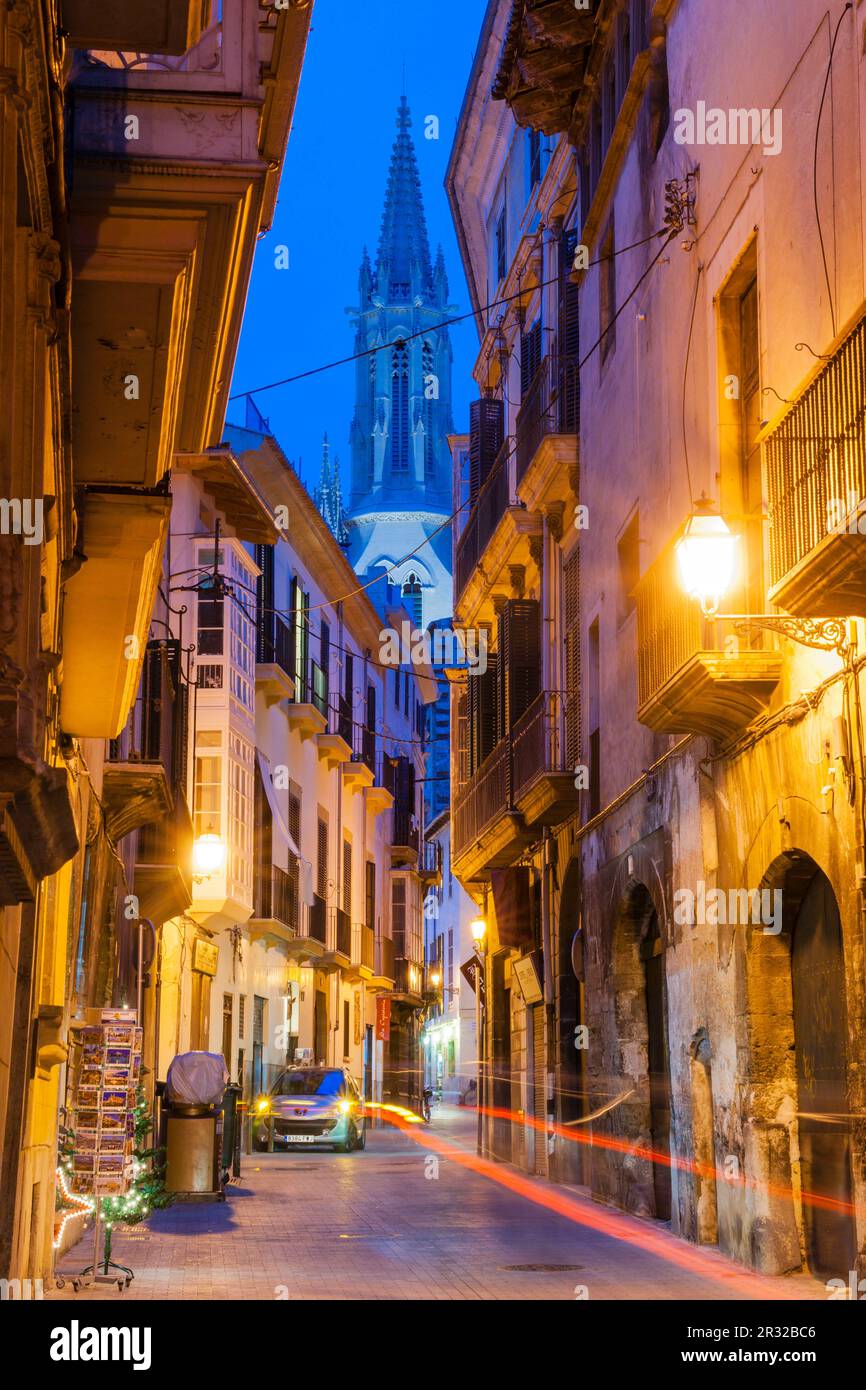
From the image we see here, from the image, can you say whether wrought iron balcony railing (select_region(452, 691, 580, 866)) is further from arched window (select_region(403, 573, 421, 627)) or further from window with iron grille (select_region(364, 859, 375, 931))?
arched window (select_region(403, 573, 421, 627))

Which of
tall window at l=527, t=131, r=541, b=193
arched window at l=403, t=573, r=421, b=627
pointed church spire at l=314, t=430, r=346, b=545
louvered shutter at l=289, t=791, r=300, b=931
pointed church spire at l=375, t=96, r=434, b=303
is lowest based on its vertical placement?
louvered shutter at l=289, t=791, r=300, b=931

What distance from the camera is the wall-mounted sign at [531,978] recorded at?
23594 mm

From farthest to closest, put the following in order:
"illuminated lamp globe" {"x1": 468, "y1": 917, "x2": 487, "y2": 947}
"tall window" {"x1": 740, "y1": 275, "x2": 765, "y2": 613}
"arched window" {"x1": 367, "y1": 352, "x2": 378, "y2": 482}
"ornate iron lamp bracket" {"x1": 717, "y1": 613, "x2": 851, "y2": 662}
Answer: "arched window" {"x1": 367, "y1": 352, "x2": 378, "y2": 482} < "illuminated lamp globe" {"x1": 468, "y1": 917, "x2": 487, "y2": 947} < "tall window" {"x1": 740, "y1": 275, "x2": 765, "y2": 613} < "ornate iron lamp bracket" {"x1": 717, "y1": 613, "x2": 851, "y2": 662}

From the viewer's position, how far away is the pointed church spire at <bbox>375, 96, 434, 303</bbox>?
127750mm

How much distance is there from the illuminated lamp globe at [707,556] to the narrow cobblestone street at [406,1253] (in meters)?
4.34

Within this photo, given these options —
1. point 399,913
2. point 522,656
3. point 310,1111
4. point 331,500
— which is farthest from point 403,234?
point 522,656

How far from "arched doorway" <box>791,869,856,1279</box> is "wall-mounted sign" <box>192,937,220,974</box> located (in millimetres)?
17660

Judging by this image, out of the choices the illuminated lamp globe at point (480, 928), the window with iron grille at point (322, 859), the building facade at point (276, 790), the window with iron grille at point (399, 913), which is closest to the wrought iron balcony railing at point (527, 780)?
the building facade at point (276, 790)

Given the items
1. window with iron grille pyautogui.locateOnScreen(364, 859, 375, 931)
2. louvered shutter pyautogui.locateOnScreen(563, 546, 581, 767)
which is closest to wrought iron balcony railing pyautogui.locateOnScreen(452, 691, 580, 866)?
louvered shutter pyautogui.locateOnScreen(563, 546, 581, 767)

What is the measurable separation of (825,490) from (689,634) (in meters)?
3.05

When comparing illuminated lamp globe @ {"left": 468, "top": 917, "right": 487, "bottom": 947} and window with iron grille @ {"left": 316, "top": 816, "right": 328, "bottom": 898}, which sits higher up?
window with iron grille @ {"left": 316, "top": 816, "right": 328, "bottom": 898}

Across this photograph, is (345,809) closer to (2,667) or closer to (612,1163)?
(612,1163)

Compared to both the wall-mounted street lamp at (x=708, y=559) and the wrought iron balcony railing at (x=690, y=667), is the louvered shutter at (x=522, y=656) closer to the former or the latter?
the wrought iron balcony railing at (x=690, y=667)

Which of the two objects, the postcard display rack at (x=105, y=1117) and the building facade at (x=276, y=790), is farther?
the building facade at (x=276, y=790)
